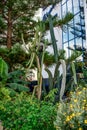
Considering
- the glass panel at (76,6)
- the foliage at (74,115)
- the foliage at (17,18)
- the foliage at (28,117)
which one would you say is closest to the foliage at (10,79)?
the foliage at (28,117)

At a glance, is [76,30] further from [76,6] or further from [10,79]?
[10,79]

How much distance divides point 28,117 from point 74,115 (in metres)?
0.81

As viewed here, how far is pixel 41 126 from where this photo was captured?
3611mm

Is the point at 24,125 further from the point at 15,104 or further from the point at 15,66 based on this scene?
the point at 15,66

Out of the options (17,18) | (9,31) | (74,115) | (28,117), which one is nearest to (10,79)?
(9,31)

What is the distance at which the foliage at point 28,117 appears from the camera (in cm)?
355

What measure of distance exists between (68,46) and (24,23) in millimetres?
6804

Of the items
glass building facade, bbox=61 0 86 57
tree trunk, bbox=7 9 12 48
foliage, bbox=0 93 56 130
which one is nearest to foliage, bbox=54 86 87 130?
foliage, bbox=0 93 56 130

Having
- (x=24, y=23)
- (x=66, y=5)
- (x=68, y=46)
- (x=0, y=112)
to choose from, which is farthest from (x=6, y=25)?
(x=66, y=5)

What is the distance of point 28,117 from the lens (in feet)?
11.6

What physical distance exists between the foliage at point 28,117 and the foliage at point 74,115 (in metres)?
0.47

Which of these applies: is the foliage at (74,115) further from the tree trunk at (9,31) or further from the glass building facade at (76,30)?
the glass building facade at (76,30)

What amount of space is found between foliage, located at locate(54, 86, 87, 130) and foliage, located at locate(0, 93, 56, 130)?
468 millimetres

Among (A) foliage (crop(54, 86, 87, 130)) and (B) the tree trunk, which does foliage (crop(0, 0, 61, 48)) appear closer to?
(B) the tree trunk
